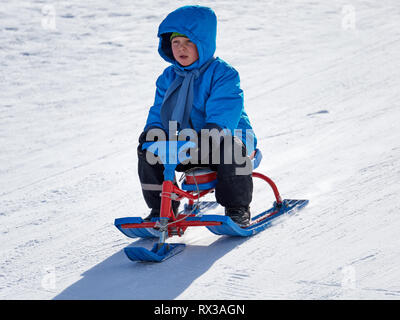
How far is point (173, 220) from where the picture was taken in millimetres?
3510

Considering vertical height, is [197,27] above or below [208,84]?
above

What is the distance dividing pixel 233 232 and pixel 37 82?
569cm

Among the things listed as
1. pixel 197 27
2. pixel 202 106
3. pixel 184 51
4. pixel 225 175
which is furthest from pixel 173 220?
pixel 197 27

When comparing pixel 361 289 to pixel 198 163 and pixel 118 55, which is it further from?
pixel 118 55

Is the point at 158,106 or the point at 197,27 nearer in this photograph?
the point at 197,27

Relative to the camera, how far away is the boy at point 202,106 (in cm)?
360

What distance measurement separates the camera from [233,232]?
352cm

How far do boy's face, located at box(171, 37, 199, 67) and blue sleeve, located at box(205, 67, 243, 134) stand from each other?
16cm

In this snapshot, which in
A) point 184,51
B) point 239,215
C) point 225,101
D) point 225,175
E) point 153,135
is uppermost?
point 184,51

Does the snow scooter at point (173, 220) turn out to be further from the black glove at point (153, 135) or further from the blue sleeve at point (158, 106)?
the blue sleeve at point (158, 106)

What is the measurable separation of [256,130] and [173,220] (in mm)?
3005

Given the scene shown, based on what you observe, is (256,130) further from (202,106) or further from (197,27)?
(197,27)

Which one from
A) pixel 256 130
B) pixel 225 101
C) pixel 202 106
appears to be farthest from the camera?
pixel 256 130
